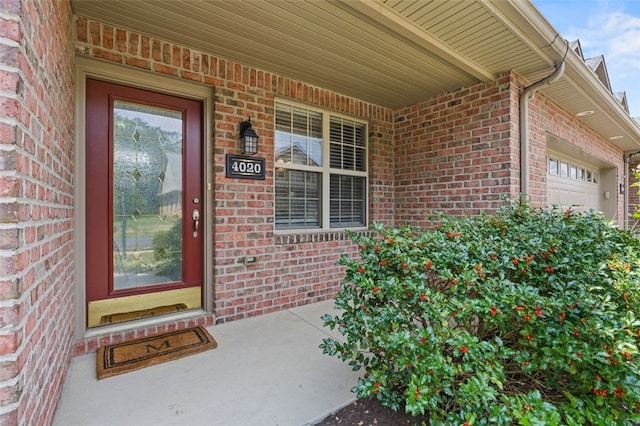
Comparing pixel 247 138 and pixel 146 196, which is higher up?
pixel 247 138

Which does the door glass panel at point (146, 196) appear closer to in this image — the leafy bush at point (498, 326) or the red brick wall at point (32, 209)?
the red brick wall at point (32, 209)

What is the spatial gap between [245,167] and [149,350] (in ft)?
5.76

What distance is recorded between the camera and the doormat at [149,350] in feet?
6.61

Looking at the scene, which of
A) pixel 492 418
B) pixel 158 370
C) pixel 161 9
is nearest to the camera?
pixel 492 418

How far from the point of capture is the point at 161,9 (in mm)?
2133

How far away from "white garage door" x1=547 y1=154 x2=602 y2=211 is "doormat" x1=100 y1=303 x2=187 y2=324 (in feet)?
16.9

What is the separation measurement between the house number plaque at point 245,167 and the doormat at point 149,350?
1485mm

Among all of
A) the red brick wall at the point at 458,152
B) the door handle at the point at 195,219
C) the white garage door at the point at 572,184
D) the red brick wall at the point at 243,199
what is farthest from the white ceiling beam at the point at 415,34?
the white garage door at the point at 572,184

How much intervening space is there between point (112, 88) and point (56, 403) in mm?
2258

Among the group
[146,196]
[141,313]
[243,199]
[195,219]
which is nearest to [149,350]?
[141,313]

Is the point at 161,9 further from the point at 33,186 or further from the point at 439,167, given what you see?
the point at 439,167

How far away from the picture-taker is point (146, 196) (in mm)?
2590

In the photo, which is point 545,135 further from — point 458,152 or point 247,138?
point 247,138

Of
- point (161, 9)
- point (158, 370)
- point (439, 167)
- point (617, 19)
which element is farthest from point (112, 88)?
point (617, 19)
